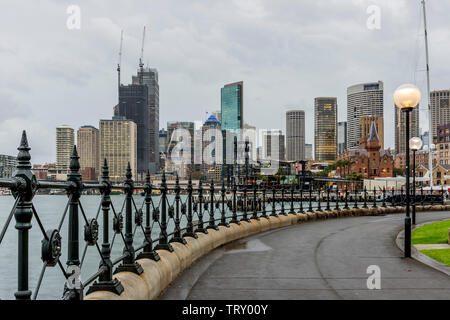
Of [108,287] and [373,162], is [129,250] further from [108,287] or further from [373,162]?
[373,162]

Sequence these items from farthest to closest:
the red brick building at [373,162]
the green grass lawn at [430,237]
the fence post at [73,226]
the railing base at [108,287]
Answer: the red brick building at [373,162] < the green grass lawn at [430,237] < the railing base at [108,287] < the fence post at [73,226]

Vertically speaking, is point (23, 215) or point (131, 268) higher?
point (23, 215)

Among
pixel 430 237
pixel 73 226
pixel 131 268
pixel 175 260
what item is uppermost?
pixel 73 226

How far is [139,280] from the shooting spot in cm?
552

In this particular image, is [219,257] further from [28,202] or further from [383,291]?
[28,202]

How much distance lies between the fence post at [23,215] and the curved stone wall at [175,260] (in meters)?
1.54

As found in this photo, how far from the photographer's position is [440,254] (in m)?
→ 9.40

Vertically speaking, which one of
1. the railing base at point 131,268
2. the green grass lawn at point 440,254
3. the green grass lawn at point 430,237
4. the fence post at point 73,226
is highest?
the fence post at point 73,226

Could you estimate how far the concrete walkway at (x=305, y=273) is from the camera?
630cm

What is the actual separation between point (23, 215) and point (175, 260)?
493cm

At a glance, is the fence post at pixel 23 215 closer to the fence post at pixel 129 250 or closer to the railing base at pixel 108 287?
the railing base at pixel 108 287

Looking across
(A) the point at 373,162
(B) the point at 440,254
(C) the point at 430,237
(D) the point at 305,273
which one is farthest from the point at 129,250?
(A) the point at 373,162

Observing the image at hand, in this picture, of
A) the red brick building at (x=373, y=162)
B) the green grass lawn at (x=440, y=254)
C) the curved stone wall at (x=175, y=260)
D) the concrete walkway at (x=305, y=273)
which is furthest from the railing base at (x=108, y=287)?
the red brick building at (x=373, y=162)

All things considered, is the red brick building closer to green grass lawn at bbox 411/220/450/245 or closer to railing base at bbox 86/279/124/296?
green grass lawn at bbox 411/220/450/245
